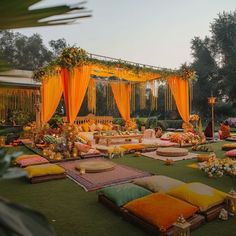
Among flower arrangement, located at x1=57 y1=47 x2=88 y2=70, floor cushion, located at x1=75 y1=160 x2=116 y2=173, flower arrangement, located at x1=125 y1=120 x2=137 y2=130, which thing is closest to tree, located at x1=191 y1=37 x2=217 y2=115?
flower arrangement, located at x1=125 y1=120 x2=137 y2=130

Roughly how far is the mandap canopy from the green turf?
3198 millimetres

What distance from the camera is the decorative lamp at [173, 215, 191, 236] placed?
7.89ft

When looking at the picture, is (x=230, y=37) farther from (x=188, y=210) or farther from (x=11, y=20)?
(x=11, y=20)

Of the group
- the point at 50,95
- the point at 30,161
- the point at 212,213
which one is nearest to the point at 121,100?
the point at 50,95

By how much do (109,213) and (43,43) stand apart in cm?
2470

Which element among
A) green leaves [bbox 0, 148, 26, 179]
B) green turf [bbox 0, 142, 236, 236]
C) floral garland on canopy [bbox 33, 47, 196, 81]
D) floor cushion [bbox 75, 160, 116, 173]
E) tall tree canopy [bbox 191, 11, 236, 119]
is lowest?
green turf [bbox 0, 142, 236, 236]

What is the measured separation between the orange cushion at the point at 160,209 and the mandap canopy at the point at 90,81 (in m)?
4.74

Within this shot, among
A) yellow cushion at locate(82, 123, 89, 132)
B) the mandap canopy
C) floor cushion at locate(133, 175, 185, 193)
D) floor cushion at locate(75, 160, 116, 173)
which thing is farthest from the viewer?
yellow cushion at locate(82, 123, 89, 132)

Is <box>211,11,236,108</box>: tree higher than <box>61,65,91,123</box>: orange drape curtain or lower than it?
higher

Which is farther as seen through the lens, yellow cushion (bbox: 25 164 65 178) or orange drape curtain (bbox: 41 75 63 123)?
orange drape curtain (bbox: 41 75 63 123)

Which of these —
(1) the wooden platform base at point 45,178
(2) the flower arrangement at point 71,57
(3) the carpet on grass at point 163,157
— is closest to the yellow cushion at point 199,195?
(1) the wooden platform base at point 45,178

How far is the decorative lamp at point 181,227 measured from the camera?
2406 mm

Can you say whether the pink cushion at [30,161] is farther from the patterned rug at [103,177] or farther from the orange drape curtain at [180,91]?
the orange drape curtain at [180,91]

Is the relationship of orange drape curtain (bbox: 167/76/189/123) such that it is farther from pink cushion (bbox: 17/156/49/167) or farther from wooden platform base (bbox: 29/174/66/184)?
wooden platform base (bbox: 29/174/66/184)
